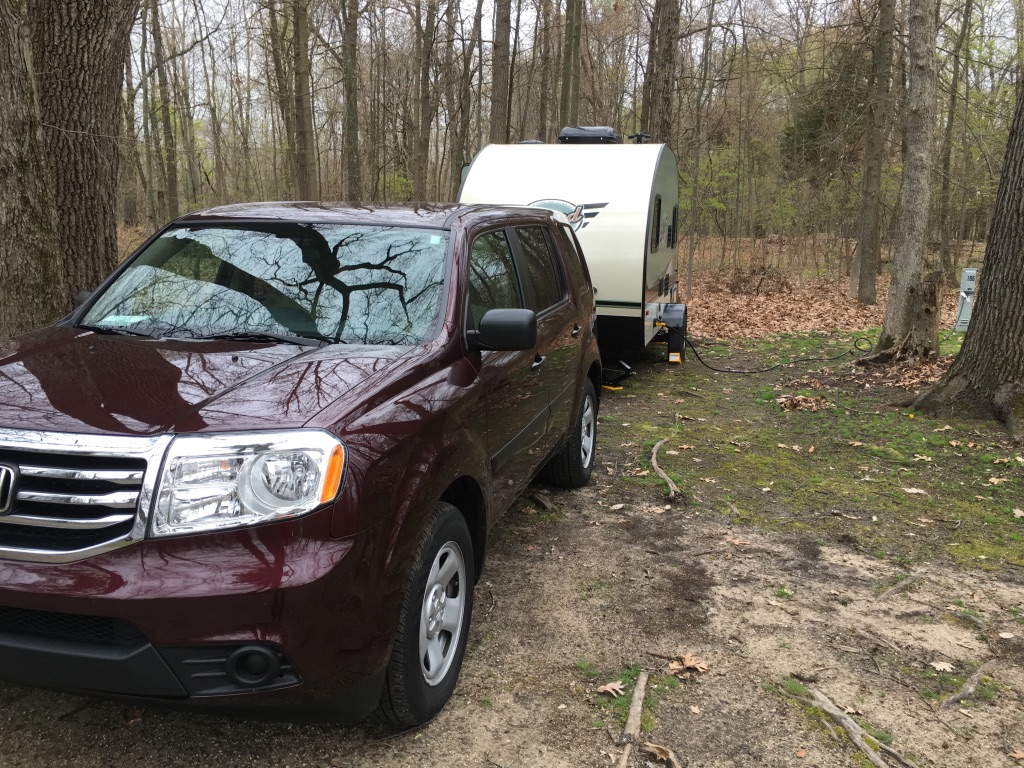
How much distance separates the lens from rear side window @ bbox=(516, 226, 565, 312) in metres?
4.77

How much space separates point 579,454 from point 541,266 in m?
1.52

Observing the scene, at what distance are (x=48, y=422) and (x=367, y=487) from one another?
0.99 metres

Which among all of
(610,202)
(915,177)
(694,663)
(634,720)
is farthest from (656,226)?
(634,720)

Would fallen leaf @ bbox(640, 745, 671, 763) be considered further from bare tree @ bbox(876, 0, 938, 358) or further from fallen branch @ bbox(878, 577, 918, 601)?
bare tree @ bbox(876, 0, 938, 358)

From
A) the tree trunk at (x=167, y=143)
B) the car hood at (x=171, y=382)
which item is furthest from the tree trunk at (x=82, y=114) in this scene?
the tree trunk at (x=167, y=143)

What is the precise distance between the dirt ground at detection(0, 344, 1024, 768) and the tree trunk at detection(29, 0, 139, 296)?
14.9 feet

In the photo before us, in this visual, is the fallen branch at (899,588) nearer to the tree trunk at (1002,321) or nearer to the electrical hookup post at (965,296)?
the tree trunk at (1002,321)

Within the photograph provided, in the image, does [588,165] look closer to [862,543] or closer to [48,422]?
[862,543]

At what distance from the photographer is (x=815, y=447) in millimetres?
7121

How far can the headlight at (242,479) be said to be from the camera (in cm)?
233

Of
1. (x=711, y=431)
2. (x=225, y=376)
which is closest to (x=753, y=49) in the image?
(x=711, y=431)

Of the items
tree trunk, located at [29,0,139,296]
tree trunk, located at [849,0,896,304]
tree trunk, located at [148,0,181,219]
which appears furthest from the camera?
tree trunk, located at [148,0,181,219]

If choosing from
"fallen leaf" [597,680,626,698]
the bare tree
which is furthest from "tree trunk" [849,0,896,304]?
"fallen leaf" [597,680,626,698]

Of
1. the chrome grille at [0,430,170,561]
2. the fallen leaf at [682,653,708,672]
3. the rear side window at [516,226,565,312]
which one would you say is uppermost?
the rear side window at [516,226,565,312]
